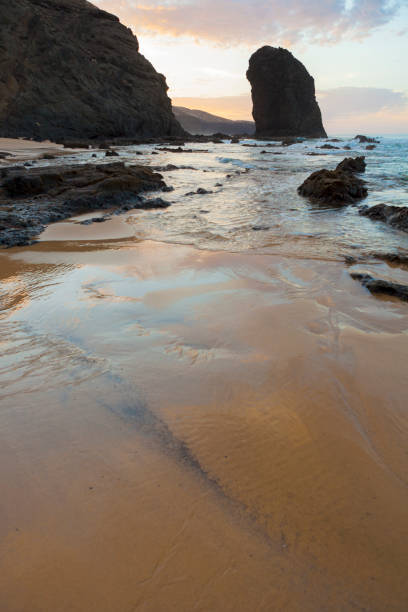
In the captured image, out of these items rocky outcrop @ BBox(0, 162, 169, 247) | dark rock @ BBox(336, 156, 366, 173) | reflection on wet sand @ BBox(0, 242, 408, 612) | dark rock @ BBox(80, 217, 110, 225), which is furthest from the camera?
dark rock @ BBox(336, 156, 366, 173)

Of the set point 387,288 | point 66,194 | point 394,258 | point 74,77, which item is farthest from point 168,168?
point 74,77

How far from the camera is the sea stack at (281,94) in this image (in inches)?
2408

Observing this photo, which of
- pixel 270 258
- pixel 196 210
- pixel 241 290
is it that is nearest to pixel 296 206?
pixel 196 210

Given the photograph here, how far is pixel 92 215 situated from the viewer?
6180 mm

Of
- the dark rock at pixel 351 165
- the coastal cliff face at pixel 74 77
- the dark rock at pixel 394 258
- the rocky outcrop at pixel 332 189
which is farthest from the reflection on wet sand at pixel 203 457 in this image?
the coastal cliff face at pixel 74 77

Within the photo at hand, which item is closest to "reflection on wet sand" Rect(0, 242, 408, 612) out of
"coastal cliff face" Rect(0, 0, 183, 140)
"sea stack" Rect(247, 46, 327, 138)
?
"coastal cliff face" Rect(0, 0, 183, 140)

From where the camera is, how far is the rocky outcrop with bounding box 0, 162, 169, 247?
5702 mm

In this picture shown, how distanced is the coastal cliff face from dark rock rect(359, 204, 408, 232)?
1157 inches

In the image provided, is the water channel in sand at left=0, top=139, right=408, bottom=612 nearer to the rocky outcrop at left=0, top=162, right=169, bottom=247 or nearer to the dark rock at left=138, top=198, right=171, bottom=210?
the rocky outcrop at left=0, top=162, right=169, bottom=247

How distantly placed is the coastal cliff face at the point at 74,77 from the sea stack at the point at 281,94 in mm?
27952

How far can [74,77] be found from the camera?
3284 centimetres

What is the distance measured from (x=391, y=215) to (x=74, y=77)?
3696 centimetres

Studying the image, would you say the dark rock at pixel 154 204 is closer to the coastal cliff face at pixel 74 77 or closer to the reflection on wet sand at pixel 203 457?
the reflection on wet sand at pixel 203 457

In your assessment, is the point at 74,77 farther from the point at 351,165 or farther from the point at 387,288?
the point at 387,288
